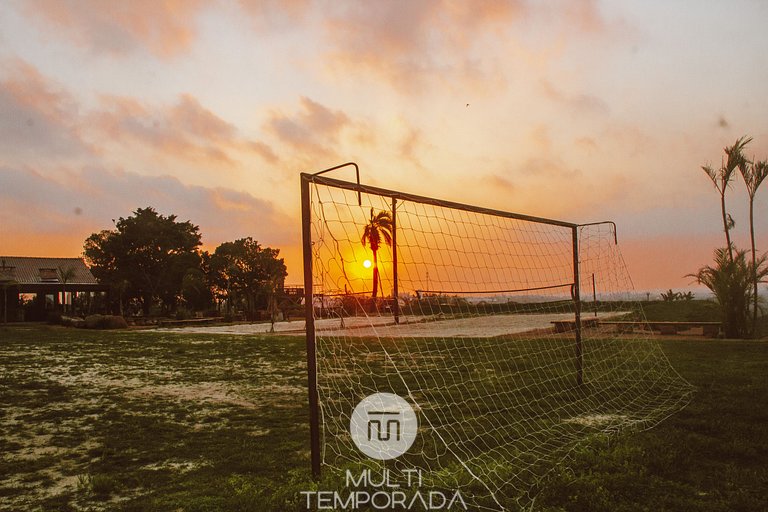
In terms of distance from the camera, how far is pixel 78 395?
294 inches

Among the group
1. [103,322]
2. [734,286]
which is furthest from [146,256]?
[734,286]

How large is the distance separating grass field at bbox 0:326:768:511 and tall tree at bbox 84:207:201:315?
3916cm

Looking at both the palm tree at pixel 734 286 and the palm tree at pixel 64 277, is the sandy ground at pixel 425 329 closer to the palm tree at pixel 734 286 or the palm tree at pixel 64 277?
the palm tree at pixel 734 286

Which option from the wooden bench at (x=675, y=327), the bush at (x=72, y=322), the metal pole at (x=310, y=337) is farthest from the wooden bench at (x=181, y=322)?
the metal pole at (x=310, y=337)

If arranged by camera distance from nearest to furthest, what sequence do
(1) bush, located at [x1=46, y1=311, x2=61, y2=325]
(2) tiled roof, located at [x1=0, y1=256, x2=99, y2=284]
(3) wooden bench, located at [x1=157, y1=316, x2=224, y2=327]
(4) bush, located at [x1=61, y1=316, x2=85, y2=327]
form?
1. (4) bush, located at [x1=61, y1=316, x2=85, y2=327]
2. (1) bush, located at [x1=46, y1=311, x2=61, y2=325]
3. (3) wooden bench, located at [x1=157, y1=316, x2=224, y2=327]
4. (2) tiled roof, located at [x1=0, y1=256, x2=99, y2=284]

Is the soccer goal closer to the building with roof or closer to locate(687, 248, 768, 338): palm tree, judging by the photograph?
locate(687, 248, 768, 338): palm tree

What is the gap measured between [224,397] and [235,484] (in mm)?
3606

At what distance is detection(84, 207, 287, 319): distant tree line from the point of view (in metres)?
44.9

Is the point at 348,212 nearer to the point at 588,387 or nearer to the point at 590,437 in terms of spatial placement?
the point at 590,437

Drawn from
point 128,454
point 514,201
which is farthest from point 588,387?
point 514,201

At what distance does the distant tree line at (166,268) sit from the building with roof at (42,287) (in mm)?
4336

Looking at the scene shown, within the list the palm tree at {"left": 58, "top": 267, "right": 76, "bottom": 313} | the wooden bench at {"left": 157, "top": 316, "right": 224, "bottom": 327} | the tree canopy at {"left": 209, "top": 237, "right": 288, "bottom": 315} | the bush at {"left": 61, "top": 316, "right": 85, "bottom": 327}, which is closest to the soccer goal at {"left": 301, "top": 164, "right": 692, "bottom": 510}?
the wooden bench at {"left": 157, "top": 316, "right": 224, "bottom": 327}

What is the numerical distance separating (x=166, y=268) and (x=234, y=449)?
150 feet

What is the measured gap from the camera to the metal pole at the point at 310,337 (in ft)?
12.4
